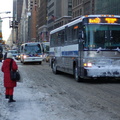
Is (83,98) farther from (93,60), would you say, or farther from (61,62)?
(61,62)

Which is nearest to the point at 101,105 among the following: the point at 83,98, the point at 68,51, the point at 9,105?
the point at 83,98

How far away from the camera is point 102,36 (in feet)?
51.3

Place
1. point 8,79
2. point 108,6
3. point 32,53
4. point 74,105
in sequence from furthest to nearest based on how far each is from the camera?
point 108,6, point 32,53, point 8,79, point 74,105

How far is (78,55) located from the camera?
1644cm

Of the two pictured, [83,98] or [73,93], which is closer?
[83,98]

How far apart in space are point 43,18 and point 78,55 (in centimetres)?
14901

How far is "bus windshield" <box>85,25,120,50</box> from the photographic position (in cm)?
1553

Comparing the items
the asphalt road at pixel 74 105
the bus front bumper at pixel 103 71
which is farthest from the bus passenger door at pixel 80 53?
the asphalt road at pixel 74 105

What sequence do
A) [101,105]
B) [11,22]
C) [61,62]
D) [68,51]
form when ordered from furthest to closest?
[11,22] < [61,62] < [68,51] < [101,105]

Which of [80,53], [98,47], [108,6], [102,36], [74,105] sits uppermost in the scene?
[108,6]

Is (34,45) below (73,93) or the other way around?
the other way around

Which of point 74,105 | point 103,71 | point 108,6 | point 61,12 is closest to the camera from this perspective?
point 74,105

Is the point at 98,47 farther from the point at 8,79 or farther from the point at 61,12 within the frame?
the point at 61,12

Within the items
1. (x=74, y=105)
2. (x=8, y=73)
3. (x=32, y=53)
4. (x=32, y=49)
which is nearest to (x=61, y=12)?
(x=32, y=49)
